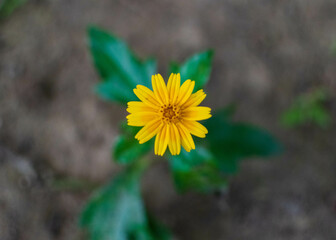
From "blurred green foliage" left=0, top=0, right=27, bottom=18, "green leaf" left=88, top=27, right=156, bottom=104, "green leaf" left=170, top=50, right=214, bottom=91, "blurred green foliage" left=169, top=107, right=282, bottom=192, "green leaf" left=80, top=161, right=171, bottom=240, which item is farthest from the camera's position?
"blurred green foliage" left=0, top=0, right=27, bottom=18

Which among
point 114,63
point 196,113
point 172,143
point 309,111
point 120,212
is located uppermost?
point 309,111

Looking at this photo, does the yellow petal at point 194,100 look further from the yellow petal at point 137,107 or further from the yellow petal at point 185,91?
the yellow petal at point 137,107

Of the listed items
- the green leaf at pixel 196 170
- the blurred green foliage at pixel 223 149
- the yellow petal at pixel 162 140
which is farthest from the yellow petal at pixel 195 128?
the blurred green foliage at pixel 223 149

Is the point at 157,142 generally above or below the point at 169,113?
below

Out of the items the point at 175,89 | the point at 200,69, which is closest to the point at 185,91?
→ the point at 175,89

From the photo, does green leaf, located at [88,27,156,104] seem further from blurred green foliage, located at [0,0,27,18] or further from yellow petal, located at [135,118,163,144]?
blurred green foliage, located at [0,0,27,18]

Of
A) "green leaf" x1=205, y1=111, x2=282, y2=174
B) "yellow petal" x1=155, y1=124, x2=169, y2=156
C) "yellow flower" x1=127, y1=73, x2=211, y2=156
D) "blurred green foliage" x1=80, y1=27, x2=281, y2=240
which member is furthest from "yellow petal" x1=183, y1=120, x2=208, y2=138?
"green leaf" x1=205, y1=111, x2=282, y2=174

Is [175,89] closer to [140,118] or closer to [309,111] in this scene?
[140,118]

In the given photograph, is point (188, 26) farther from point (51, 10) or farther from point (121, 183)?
point (121, 183)
